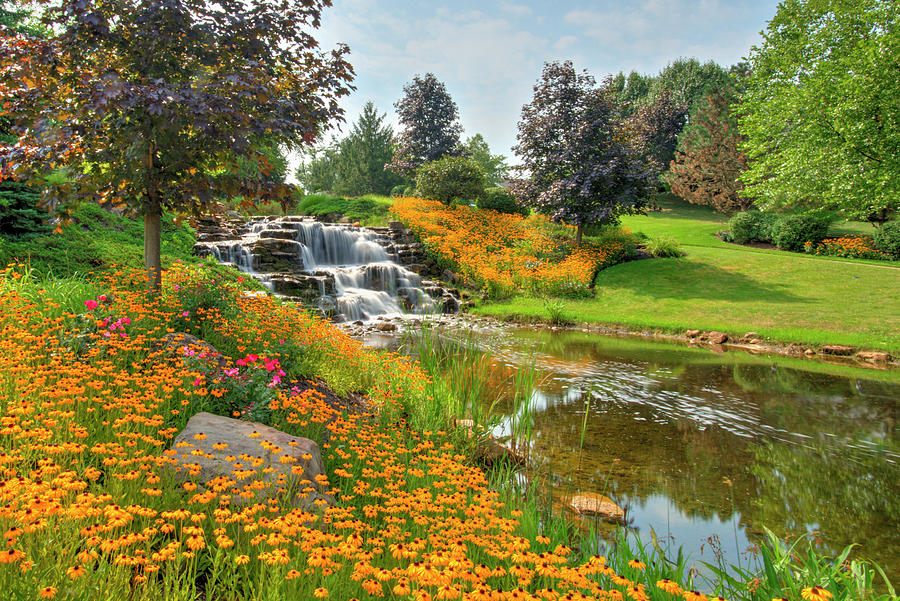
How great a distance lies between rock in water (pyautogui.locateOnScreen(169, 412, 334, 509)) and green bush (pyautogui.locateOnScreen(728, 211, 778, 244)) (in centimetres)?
2893

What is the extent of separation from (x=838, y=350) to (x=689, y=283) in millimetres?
6816

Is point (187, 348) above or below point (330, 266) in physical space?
above

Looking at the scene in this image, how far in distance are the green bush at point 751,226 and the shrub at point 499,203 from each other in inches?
469

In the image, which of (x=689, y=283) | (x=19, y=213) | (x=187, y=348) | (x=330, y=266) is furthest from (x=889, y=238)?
(x=19, y=213)

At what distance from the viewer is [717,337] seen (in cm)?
1241

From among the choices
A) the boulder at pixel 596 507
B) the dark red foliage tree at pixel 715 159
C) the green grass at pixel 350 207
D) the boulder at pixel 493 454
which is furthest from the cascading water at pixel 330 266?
the dark red foliage tree at pixel 715 159

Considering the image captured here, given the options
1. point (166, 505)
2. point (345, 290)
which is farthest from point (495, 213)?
point (166, 505)

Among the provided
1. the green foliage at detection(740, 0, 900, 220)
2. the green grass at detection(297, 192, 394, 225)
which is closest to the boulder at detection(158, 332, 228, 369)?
the green foliage at detection(740, 0, 900, 220)

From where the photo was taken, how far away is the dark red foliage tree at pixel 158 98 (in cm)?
475

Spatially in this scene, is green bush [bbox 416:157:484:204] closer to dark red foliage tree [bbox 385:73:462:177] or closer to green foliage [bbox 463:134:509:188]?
dark red foliage tree [bbox 385:73:462:177]

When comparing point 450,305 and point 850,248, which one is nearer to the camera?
point 450,305

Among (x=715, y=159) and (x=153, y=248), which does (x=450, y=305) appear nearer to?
(x=153, y=248)

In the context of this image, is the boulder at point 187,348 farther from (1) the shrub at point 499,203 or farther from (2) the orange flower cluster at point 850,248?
(2) the orange flower cluster at point 850,248

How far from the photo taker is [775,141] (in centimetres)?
1764
